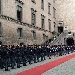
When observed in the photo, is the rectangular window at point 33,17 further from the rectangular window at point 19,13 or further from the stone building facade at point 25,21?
the rectangular window at point 19,13

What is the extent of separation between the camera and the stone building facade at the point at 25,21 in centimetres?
2898

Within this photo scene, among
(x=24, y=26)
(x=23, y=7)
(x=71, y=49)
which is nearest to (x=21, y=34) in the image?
(x=24, y=26)

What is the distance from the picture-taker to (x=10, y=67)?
2012cm

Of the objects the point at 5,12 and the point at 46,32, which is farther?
the point at 46,32

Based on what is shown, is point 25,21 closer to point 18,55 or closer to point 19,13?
point 19,13

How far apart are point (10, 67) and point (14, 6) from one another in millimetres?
13567

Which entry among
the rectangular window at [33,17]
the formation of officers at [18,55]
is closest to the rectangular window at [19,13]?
the rectangular window at [33,17]

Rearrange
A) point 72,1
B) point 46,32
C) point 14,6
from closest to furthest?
point 14,6 → point 46,32 → point 72,1

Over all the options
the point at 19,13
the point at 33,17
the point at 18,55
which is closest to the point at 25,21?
the point at 19,13

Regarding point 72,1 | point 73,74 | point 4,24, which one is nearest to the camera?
point 73,74

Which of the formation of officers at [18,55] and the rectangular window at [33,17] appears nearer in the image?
the formation of officers at [18,55]

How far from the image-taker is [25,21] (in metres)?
36.0

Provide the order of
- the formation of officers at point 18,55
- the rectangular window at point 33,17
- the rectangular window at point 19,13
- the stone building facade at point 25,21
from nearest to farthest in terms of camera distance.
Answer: the formation of officers at point 18,55 → the stone building facade at point 25,21 → the rectangular window at point 19,13 → the rectangular window at point 33,17

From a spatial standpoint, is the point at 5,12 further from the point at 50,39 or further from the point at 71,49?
the point at 50,39
